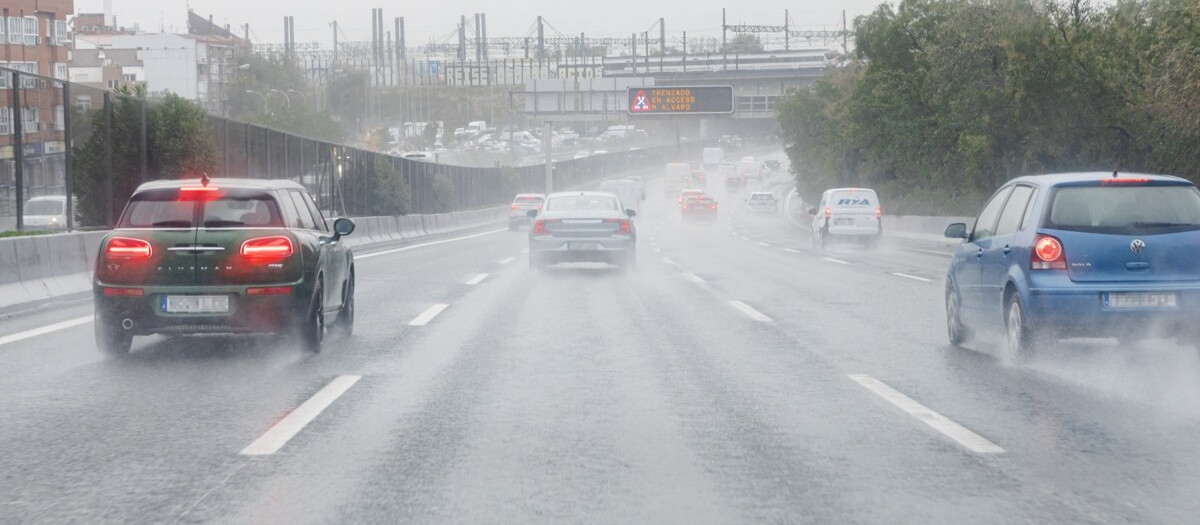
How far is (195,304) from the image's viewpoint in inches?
411

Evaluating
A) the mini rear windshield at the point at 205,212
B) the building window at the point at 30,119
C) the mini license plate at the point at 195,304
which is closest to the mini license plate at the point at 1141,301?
the mini rear windshield at the point at 205,212

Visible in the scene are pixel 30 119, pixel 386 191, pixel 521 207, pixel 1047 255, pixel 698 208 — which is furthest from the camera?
pixel 698 208

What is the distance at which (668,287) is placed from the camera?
64.7ft

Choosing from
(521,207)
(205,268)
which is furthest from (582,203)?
(521,207)

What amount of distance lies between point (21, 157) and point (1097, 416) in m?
14.4

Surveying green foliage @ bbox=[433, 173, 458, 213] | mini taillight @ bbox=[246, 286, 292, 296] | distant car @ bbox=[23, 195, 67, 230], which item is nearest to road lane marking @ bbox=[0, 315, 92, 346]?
mini taillight @ bbox=[246, 286, 292, 296]

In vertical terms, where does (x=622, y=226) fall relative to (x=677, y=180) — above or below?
below

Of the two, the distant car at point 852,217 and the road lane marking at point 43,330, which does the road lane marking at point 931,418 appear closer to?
the road lane marking at point 43,330

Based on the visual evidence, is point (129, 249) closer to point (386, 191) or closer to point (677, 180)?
point (386, 191)

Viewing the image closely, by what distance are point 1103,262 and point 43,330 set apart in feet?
31.8

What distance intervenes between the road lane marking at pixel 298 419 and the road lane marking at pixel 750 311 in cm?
593

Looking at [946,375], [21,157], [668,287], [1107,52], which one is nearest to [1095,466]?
[946,375]

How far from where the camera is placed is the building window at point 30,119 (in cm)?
1783

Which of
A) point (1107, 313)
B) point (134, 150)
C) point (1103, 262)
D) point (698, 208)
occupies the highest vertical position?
point (134, 150)
